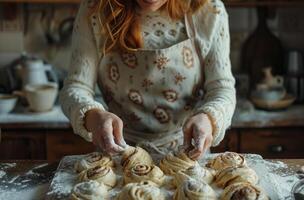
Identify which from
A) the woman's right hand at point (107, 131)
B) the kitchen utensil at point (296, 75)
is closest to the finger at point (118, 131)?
the woman's right hand at point (107, 131)

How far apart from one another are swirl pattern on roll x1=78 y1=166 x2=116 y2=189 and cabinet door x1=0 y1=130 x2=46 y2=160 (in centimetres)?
98

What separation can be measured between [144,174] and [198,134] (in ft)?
0.47

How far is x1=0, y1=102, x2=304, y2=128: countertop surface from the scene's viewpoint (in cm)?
212

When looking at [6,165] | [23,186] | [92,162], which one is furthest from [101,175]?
[6,165]

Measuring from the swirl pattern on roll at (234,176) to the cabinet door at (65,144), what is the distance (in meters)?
1.04

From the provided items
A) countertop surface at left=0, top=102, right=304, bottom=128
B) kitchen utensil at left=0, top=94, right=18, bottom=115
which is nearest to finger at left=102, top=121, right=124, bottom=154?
countertop surface at left=0, top=102, right=304, bottom=128

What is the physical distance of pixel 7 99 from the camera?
2.21m

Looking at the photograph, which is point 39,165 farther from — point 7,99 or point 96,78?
point 7,99

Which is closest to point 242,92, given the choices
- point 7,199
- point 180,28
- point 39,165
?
point 180,28

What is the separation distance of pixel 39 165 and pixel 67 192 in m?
0.20

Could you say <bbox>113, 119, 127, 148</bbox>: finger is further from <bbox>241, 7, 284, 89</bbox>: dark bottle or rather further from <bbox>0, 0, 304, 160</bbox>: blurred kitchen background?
<bbox>241, 7, 284, 89</bbox>: dark bottle

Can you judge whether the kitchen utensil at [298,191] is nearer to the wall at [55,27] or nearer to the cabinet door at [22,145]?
the cabinet door at [22,145]

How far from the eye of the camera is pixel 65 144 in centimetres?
217

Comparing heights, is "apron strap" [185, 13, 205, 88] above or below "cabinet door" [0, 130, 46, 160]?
above
